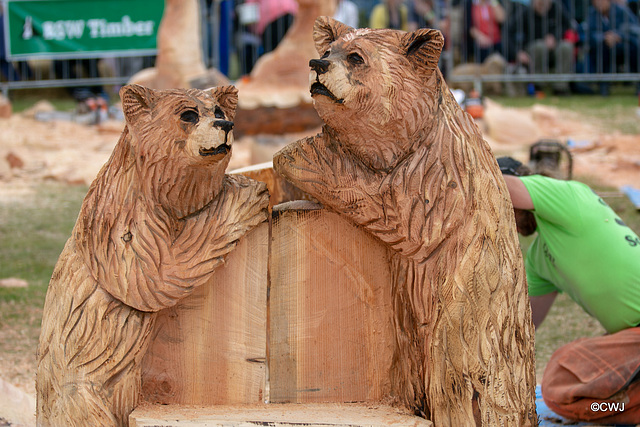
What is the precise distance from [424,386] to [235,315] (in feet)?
1.99

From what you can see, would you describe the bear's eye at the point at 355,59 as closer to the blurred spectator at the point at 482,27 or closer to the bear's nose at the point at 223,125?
the bear's nose at the point at 223,125

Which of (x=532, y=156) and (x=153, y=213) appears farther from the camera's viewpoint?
(x=532, y=156)

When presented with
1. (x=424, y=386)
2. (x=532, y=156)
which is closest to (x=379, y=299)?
(x=424, y=386)

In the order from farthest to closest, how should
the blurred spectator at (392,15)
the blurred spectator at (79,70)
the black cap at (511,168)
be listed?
the blurred spectator at (79,70)
the blurred spectator at (392,15)
the black cap at (511,168)

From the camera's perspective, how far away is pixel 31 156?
8.82 metres

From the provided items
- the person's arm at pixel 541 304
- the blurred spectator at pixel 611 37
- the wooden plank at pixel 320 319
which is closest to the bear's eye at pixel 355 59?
the wooden plank at pixel 320 319

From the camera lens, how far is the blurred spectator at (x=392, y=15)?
39.3ft

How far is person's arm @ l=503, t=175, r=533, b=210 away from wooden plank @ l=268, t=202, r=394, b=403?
2.74 feet

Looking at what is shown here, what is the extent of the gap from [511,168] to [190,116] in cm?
167

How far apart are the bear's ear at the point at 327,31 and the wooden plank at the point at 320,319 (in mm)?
493

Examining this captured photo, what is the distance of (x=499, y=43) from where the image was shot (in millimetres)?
12445

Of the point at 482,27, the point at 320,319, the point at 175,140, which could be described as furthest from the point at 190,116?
the point at 482,27

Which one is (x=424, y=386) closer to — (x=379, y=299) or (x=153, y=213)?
(x=379, y=299)

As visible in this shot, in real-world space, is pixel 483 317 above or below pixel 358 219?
below
